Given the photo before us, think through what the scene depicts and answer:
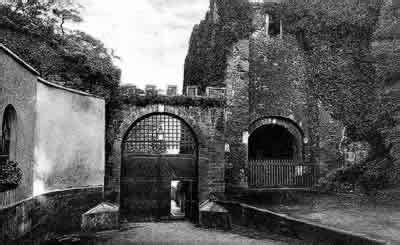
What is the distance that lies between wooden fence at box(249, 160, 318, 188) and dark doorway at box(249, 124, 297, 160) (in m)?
0.97

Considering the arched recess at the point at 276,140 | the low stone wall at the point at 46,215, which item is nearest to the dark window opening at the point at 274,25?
the arched recess at the point at 276,140

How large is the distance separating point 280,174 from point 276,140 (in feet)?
9.36

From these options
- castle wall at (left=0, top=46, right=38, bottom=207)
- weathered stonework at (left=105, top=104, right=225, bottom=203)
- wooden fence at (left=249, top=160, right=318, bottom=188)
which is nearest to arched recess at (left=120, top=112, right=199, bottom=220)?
weathered stonework at (left=105, top=104, right=225, bottom=203)

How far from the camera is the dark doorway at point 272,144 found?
56.9ft

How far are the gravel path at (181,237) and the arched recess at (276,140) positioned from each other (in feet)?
20.7

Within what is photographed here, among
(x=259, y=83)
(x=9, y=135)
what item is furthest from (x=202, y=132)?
A: (x=9, y=135)

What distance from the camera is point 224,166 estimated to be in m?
14.7

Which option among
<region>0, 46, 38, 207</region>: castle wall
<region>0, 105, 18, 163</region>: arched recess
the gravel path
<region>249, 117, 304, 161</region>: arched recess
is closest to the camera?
<region>0, 46, 38, 207</region>: castle wall

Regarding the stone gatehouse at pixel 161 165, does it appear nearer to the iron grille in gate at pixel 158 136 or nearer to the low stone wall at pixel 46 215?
the iron grille in gate at pixel 158 136

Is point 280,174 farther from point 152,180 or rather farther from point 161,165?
point 152,180

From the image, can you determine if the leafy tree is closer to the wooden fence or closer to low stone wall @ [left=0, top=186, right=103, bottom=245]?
low stone wall @ [left=0, top=186, right=103, bottom=245]

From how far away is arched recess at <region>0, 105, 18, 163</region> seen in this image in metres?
6.50

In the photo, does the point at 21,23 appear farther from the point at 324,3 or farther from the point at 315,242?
the point at 324,3

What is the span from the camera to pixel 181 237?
402 inches
